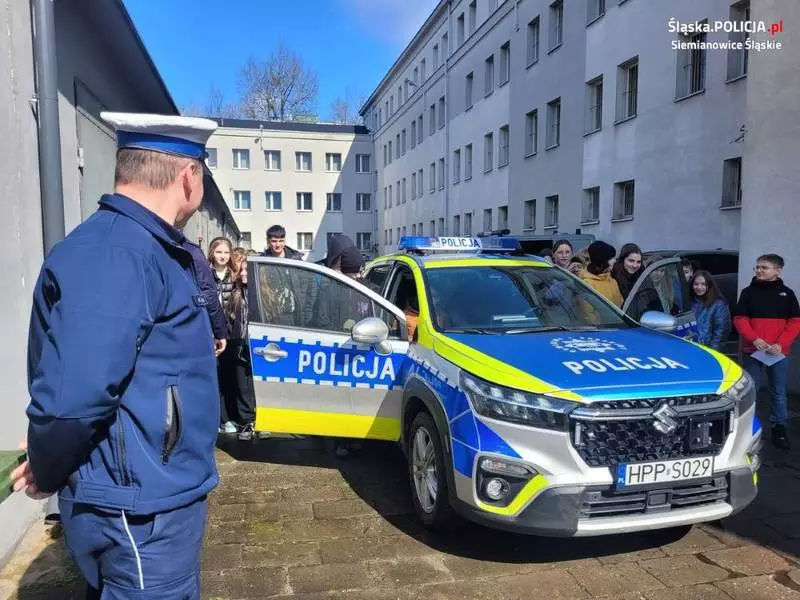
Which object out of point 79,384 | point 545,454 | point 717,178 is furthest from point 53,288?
point 717,178

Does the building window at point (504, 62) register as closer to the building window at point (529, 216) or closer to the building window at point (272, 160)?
the building window at point (529, 216)

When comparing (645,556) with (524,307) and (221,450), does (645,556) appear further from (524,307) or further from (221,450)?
(221,450)

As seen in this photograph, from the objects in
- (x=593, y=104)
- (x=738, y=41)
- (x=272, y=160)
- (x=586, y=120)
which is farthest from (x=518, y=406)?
(x=272, y=160)

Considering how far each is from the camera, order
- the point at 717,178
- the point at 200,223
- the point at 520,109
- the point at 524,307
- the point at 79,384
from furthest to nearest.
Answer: the point at 520,109 < the point at 200,223 < the point at 717,178 < the point at 524,307 < the point at 79,384

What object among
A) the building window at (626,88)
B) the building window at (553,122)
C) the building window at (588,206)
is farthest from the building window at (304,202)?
the building window at (626,88)

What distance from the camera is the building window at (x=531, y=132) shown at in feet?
73.1

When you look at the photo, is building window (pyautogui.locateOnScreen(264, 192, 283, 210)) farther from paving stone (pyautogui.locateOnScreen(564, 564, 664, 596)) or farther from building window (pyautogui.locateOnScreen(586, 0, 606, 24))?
paving stone (pyautogui.locateOnScreen(564, 564, 664, 596))

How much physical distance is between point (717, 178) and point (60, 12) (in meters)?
12.7

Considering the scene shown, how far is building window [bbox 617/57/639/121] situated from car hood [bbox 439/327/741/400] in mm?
14470

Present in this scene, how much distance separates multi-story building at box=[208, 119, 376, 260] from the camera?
44.7 metres

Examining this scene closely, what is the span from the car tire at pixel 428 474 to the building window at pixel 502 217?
2211cm

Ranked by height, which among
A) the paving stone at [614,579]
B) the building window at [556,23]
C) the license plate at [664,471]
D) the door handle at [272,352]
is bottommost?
the paving stone at [614,579]

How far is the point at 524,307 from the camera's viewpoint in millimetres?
4199

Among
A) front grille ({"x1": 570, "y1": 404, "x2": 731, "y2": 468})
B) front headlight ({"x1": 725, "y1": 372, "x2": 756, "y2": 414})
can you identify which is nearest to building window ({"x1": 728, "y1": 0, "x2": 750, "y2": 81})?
front headlight ({"x1": 725, "y1": 372, "x2": 756, "y2": 414})
